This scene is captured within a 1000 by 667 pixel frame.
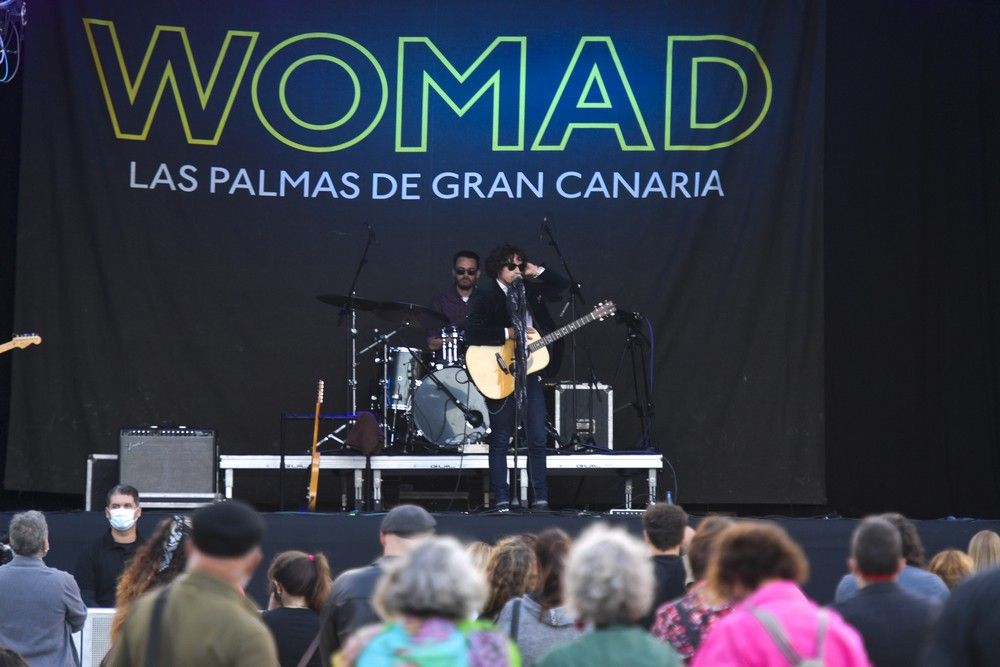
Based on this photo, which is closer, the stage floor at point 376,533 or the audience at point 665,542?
the audience at point 665,542

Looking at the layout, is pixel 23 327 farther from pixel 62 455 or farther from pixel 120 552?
pixel 120 552

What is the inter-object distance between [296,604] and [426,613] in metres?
2.29

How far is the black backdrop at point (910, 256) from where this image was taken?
1152 cm

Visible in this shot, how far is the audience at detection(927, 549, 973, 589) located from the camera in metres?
5.43

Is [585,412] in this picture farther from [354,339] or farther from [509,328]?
[354,339]

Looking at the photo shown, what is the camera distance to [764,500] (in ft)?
38.7

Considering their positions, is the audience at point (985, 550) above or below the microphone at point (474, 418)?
below

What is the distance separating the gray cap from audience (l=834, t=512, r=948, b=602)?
4.72 ft

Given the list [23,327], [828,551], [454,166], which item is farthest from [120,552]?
[454,166]

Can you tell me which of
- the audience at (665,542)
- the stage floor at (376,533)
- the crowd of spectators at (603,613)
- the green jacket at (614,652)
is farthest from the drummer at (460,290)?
the green jacket at (614,652)

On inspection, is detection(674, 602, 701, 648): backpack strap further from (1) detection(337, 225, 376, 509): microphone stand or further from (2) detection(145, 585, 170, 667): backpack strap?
(1) detection(337, 225, 376, 509): microphone stand

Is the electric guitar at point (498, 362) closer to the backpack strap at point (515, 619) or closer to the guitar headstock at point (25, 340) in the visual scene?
the guitar headstock at point (25, 340)

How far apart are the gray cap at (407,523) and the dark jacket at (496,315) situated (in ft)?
17.5

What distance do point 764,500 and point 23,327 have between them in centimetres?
626
